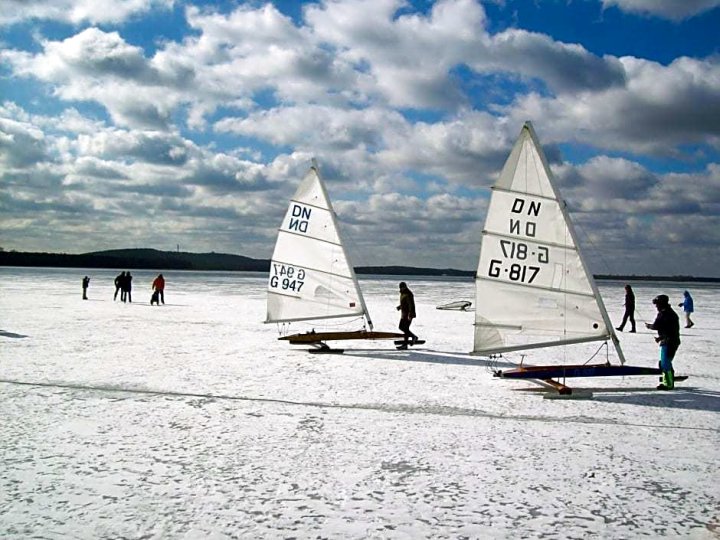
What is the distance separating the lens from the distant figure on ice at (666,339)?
8.84 metres

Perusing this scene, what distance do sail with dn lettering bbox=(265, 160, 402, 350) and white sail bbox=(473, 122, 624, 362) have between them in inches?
179

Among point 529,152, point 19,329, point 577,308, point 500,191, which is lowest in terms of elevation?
point 19,329

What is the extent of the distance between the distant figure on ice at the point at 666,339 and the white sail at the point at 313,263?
6429 mm

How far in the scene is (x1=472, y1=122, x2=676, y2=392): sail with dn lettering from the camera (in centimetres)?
891

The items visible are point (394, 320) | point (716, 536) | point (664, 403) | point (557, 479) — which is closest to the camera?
point (716, 536)

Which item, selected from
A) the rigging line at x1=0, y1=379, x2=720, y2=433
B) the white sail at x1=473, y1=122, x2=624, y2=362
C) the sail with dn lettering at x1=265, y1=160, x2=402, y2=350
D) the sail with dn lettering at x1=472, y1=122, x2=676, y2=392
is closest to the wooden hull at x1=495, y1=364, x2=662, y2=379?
the sail with dn lettering at x1=472, y1=122, x2=676, y2=392

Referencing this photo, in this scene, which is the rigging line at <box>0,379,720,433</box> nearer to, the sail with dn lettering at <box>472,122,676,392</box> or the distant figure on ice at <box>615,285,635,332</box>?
the sail with dn lettering at <box>472,122,676,392</box>

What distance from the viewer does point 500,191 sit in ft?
29.8

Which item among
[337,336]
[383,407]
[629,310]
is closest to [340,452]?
[383,407]

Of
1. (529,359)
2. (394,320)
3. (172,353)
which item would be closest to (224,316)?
(394,320)

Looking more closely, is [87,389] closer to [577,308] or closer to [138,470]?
[138,470]

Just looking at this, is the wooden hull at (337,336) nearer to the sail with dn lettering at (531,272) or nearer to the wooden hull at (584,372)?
the sail with dn lettering at (531,272)

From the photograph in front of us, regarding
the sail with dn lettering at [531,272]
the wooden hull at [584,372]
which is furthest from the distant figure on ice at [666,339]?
the sail with dn lettering at [531,272]

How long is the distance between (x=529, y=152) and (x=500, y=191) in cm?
77
